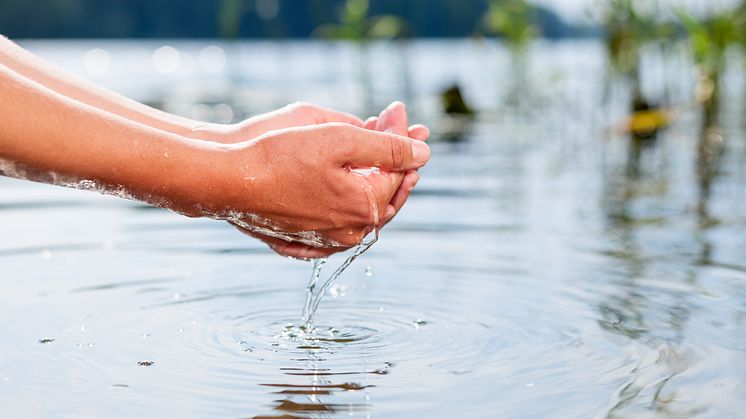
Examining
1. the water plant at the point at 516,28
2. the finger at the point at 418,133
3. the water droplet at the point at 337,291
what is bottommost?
the water droplet at the point at 337,291

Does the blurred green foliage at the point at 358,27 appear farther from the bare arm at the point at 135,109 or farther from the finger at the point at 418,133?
the finger at the point at 418,133

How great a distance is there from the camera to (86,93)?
288 cm

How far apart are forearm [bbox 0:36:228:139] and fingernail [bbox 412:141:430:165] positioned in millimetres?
622

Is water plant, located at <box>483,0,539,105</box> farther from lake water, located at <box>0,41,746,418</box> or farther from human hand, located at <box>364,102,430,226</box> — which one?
human hand, located at <box>364,102,430,226</box>

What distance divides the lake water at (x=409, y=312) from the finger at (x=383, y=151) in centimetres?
48

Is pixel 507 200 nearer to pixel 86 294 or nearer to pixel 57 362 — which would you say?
pixel 86 294

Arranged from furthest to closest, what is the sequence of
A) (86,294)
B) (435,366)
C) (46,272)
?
1. (46,272)
2. (86,294)
3. (435,366)

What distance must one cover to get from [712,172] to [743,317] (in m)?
3.72

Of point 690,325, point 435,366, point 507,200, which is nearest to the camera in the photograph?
point 435,366

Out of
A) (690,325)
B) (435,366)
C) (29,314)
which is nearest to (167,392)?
(435,366)

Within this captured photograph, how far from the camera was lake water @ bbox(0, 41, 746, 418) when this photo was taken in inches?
90.4

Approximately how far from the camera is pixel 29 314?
3041 millimetres

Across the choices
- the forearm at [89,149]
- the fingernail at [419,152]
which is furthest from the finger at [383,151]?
the forearm at [89,149]

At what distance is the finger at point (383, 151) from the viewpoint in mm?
2508
